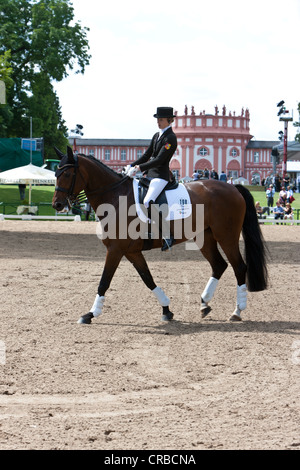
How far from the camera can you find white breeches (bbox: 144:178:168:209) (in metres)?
8.71

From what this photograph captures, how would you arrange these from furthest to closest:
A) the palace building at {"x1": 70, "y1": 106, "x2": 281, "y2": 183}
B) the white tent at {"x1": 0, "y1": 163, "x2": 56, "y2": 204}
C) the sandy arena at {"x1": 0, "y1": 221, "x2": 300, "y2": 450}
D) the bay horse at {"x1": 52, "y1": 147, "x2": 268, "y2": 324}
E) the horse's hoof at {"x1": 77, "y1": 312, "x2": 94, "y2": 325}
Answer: the palace building at {"x1": 70, "y1": 106, "x2": 281, "y2": 183}, the white tent at {"x1": 0, "y1": 163, "x2": 56, "y2": 204}, the bay horse at {"x1": 52, "y1": 147, "x2": 268, "y2": 324}, the horse's hoof at {"x1": 77, "y1": 312, "x2": 94, "y2": 325}, the sandy arena at {"x1": 0, "y1": 221, "x2": 300, "y2": 450}

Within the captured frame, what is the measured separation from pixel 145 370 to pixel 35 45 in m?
42.6

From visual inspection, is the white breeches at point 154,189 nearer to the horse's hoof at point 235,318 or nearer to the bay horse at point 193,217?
the bay horse at point 193,217

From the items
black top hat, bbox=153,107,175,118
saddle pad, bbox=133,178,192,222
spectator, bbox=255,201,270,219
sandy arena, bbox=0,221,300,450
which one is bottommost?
sandy arena, bbox=0,221,300,450

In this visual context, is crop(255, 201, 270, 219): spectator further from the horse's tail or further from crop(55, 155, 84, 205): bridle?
crop(55, 155, 84, 205): bridle

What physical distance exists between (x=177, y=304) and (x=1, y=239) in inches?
519

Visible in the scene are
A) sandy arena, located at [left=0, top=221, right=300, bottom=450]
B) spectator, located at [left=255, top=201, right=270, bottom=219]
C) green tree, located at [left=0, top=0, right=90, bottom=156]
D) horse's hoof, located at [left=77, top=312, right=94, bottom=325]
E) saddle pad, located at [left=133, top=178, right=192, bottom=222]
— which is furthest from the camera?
green tree, located at [left=0, top=0, right=90, bottom=156]

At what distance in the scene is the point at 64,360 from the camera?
6.57 m

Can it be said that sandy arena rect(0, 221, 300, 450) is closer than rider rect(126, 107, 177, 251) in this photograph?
Yes

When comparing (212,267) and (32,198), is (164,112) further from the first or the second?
(32,198)

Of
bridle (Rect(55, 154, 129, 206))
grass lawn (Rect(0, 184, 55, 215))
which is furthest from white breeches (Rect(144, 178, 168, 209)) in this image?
grass lawn (Rect(0, 184, 55, 215))

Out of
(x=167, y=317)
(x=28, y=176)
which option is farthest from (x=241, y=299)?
(x=28, y=176)

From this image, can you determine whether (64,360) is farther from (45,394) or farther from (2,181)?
(2,181)
